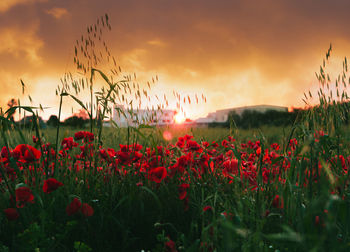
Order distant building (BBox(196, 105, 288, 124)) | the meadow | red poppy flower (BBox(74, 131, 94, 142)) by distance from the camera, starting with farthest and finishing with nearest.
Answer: distant building (BBox(196, 105, 288, 124)) < red poppy flower (BBox(74, 131, 94, 142)) < the meadow

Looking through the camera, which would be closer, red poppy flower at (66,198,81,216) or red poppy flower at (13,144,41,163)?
red poppy flower at (66,198,81,216)

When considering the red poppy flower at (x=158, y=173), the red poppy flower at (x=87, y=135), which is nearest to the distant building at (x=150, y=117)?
the red poppy flower at (x=87, y=135)

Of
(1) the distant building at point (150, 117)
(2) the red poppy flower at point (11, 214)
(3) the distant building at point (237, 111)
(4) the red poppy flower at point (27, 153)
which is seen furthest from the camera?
(3) the distant building at point (237, 111)

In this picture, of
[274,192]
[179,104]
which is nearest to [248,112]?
[179,104]

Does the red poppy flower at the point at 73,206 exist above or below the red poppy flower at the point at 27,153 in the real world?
below

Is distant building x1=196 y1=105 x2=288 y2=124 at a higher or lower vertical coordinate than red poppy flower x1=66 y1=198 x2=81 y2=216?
higher

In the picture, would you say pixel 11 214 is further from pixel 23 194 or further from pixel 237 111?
pixel 237 111

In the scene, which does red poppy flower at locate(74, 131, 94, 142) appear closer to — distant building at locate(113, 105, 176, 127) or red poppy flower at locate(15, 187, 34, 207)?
distant building at locate(113, 105, 176, 127)

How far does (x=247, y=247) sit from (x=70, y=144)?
1.40m

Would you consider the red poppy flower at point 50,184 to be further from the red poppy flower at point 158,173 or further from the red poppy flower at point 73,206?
the red poppy flower at point 158,173

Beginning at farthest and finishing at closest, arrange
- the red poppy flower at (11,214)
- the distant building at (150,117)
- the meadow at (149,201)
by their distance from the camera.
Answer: the distant building at (150,117) < the red poppy flower at (11,214) < the meadow at (149,201)

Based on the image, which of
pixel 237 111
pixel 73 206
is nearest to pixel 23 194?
pixel 73 206

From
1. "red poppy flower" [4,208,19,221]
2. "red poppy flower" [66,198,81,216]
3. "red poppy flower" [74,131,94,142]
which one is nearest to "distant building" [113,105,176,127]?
"red poppy flower" [74,131,94,142]

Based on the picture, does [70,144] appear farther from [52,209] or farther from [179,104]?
[179,104]
